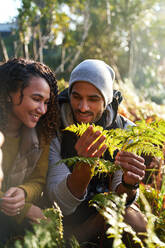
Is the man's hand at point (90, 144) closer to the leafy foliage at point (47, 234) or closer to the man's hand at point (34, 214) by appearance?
the leafy foliage at point (47, 234)

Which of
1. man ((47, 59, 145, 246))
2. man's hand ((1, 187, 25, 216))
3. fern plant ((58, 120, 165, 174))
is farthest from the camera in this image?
man ((47, 59, 145, 246))

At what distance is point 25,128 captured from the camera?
2666 mm

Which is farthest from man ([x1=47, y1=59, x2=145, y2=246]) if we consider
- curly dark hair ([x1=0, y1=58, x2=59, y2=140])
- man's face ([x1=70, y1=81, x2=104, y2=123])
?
curly dark hair ([x1=0, y1=58, x2=59, y2=140])

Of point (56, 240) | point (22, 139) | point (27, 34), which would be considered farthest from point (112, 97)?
point (27, 34)

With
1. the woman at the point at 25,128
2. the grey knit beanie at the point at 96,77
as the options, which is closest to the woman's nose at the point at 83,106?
the grey knit beanie at the point at 96,77

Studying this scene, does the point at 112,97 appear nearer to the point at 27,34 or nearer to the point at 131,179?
the point at 131,179

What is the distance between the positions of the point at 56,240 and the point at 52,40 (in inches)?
470

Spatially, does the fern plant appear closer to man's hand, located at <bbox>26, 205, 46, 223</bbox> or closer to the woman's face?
the woman's face

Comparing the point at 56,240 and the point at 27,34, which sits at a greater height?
the point at 27,34

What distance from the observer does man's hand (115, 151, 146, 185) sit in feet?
6.18

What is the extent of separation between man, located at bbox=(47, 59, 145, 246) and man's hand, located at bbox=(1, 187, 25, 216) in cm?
36

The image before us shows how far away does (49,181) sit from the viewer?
2.71 m

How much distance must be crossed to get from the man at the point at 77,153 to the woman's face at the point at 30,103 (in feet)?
1.44

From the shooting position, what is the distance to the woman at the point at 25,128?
2.48m
